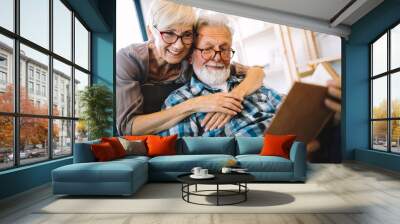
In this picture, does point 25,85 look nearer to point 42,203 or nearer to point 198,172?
point 42,203

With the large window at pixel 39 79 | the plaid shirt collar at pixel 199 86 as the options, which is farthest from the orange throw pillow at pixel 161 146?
the plaid shirt collar at pixel 199 86

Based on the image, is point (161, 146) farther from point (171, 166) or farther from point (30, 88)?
point (30, 88)

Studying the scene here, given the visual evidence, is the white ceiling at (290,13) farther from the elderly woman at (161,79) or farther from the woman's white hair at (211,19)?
the elderly woman at (161,79)

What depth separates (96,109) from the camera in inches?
300

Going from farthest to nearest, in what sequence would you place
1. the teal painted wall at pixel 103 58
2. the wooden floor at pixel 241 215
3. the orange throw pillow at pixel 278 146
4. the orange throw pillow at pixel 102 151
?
the teal painted wall at pixel 103 58 → the orange throw pillow at pixel 278 146 → the orange throw pillow at pixel 102 151 → the wooden floor at pixel 241 215

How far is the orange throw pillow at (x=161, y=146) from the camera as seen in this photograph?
6680mm

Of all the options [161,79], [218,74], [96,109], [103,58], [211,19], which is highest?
[211,19]

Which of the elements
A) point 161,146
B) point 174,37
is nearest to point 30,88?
point 161,146

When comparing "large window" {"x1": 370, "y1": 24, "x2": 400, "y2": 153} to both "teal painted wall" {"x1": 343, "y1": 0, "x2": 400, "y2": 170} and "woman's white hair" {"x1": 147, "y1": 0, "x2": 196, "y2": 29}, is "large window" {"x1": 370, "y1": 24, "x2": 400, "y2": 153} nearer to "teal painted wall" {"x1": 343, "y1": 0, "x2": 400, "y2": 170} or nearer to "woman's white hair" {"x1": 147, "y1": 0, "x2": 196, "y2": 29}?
"teal painted wall" {"x1": 343, "y1": 0, "x2": 400, "y2": 170}

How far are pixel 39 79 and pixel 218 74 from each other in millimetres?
4170

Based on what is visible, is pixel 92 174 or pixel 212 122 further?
pixel 212 122

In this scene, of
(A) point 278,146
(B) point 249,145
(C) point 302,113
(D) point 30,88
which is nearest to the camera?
(D) point 30,88

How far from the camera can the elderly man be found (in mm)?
8609

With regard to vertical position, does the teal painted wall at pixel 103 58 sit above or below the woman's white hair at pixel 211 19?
below
